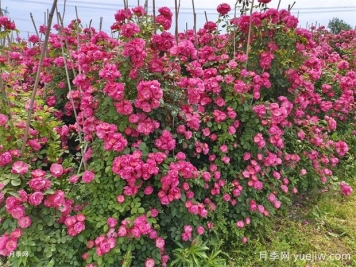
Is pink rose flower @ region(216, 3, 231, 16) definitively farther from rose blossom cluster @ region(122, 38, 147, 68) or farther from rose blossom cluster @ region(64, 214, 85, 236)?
rose blossom cluster @ region(64, 214, 85, 236)

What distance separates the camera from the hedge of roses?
1.54m

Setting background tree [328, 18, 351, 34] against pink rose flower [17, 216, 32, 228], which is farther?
background tree [328, 18, 351, 34]

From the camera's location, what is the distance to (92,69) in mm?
1902

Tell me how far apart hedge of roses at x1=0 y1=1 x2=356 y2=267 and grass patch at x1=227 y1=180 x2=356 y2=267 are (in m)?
0.14

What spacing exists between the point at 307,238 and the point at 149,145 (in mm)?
1443

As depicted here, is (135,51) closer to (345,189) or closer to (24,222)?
(24,222)

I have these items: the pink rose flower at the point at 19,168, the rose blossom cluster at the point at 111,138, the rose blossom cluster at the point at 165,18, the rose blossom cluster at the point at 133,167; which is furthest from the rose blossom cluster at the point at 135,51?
the pink rose flower at the point at 19,168

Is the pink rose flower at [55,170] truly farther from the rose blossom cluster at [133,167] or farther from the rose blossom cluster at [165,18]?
the rose blossom cluster at [165,18]

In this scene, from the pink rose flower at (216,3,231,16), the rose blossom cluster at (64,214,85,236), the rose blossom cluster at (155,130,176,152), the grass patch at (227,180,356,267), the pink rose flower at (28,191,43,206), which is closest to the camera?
the pink rose flower at (28,191,43,206)

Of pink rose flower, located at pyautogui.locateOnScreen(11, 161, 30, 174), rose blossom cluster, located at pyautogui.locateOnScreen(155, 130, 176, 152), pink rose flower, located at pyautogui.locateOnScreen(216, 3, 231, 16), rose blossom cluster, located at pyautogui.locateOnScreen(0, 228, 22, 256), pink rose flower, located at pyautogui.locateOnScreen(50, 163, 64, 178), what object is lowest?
rose blossom cluster, located at pyautogui.locateOnScreen(0, 228, 22, 256)

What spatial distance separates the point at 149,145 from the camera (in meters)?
1.75

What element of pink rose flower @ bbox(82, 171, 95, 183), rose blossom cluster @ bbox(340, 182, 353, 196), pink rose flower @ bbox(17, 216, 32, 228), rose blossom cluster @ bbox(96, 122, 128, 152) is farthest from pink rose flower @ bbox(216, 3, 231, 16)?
pink rose flower @ bbox(17, 216, 32, 228)

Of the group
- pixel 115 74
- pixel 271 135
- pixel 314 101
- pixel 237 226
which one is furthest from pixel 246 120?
pixel 314 101

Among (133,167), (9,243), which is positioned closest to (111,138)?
(133,167)
